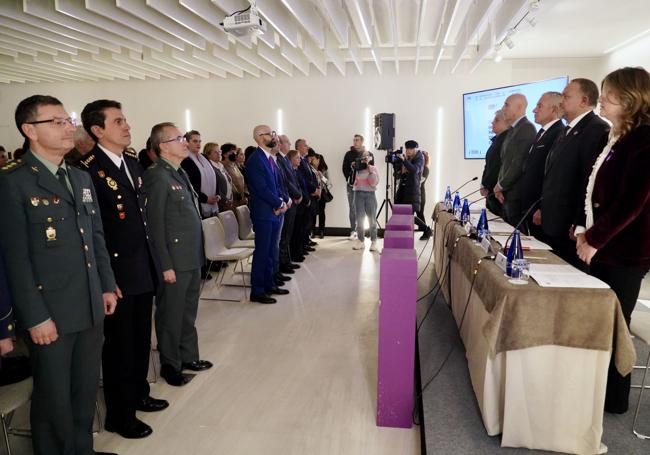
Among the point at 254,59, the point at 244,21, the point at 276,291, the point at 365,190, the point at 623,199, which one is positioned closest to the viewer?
the point at 623,199

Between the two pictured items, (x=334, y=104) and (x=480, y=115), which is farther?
(x=334, y=104)

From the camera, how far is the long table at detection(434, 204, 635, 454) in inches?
68.2

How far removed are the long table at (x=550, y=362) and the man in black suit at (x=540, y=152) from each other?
4.92 feet

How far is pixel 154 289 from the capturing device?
227 centimetres

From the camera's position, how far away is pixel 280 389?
2658mm

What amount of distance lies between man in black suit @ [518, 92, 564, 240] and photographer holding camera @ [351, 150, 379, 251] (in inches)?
123

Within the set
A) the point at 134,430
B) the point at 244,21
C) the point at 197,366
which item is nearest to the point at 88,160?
the point at 134,430

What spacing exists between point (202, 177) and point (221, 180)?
492 millimetres

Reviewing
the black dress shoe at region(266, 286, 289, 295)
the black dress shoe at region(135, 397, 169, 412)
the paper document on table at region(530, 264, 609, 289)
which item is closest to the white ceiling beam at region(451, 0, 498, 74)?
the paper document on table at region(530, 264, 609, 289)

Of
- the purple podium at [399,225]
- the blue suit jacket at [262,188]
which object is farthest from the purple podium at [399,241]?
the blue suit jacket at [262,188]

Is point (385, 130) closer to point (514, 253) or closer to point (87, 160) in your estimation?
point (514, 253)

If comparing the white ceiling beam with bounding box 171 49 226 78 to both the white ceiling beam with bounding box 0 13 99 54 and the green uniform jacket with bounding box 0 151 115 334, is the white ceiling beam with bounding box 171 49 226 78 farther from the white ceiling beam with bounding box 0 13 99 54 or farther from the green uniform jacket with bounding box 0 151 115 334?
the green uniform jacket with bounding box 0 151 115 334

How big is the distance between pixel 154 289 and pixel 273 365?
1065mm

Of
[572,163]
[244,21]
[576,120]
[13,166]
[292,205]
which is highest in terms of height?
[244,21]
